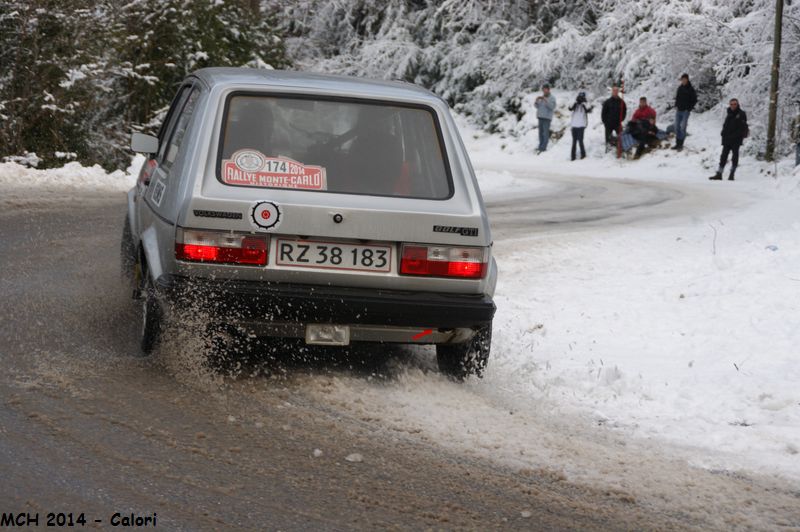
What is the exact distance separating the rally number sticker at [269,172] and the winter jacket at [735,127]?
2036cm

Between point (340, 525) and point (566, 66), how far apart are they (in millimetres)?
32265

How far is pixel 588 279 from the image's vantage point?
987 cm

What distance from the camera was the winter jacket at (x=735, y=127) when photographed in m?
23.8

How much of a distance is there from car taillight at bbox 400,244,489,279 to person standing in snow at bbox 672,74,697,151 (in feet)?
77.5

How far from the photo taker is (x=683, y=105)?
27.8 metres

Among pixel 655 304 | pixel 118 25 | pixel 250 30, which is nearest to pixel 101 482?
pixel 655 304

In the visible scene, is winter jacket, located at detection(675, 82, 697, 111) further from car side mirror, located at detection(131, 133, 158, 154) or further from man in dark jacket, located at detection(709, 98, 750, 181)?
car side mirror, located at detection(131, 133, 158, 154)

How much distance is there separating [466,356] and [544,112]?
84.1 feet

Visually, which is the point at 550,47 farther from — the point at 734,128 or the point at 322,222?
the point at 322,222

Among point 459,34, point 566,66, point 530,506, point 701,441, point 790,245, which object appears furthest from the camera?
point 459,34

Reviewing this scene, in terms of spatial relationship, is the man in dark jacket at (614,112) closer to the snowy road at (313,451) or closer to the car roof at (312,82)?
the car roof at (312,82)

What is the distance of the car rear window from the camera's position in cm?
518

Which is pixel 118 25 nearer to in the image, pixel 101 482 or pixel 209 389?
pixel 209 389

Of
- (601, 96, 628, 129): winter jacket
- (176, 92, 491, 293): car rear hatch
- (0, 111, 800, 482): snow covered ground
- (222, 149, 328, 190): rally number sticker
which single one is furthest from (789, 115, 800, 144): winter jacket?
(222, 149, 328, 190): rally number sticker
